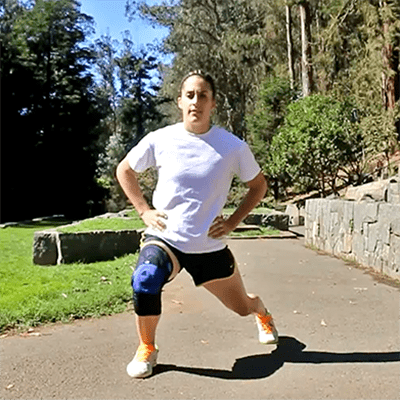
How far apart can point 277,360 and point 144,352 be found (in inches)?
34.4

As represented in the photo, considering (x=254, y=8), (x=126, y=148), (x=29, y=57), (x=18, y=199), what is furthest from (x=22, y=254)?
(x=126, y=148)

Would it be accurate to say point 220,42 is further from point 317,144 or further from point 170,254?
point 170,254

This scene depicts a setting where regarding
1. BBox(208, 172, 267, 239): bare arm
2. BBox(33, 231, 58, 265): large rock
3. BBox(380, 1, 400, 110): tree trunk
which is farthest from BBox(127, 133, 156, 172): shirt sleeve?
BBox(380, 1, 400, 110): tree trunk

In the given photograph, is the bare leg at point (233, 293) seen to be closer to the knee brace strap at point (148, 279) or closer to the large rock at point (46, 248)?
the knee brace strap at point (148, 279)

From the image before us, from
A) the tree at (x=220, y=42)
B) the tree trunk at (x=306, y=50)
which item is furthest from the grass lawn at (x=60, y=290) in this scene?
the tree at (x=220, y=42)

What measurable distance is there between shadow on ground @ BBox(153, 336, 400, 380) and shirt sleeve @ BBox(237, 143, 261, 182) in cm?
112

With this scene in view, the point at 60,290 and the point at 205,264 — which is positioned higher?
the point at 205,264

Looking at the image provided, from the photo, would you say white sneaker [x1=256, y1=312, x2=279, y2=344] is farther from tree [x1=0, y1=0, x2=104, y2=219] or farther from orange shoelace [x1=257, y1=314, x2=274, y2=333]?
tree [x1=0, y1=0, x2=104, y2=219]

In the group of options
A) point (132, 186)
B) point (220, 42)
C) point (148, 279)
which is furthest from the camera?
point (220, 42)

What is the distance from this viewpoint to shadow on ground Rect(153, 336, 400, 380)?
143 inches

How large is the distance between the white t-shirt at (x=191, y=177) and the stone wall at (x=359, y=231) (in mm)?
4259

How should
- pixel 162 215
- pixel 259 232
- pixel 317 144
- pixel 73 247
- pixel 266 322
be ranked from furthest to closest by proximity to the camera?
pixel 317 144 → pixel 259 232 → pixel 73 247 → pixel 266 322 → pixel 162 215

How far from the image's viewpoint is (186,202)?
3547 mm

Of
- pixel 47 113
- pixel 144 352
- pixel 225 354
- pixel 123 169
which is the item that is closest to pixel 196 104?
pixel 123 169
